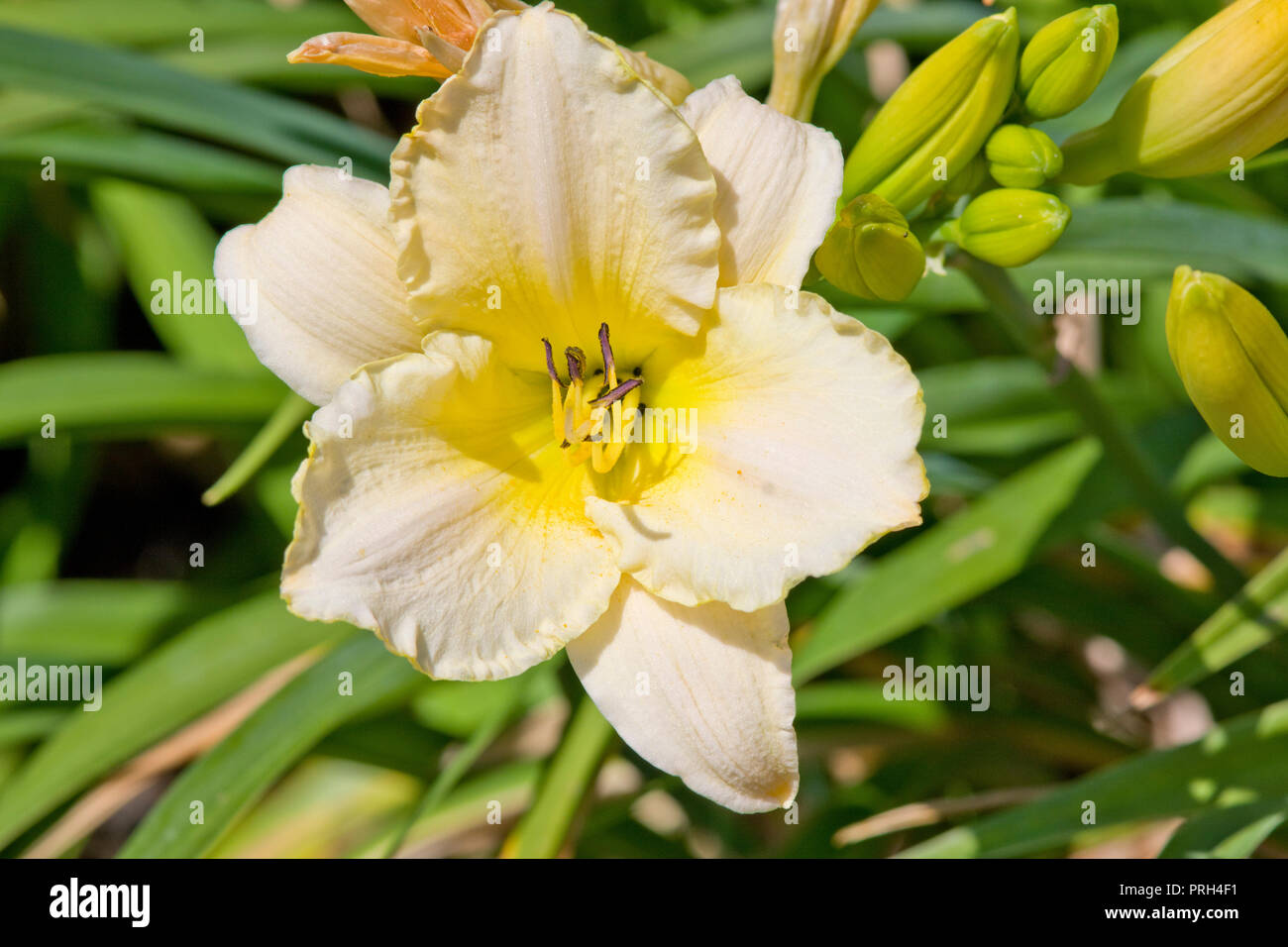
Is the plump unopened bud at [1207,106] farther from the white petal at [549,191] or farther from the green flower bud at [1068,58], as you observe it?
the white petal at [549,191]

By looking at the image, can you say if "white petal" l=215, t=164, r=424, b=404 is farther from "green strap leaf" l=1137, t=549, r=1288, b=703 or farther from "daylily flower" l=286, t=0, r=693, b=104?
"green strap leaf" l=1137, t=549, r=1288, b=703

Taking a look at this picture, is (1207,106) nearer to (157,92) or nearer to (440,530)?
(440,530)

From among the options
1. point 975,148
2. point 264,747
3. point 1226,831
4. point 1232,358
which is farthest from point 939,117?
point 264,747

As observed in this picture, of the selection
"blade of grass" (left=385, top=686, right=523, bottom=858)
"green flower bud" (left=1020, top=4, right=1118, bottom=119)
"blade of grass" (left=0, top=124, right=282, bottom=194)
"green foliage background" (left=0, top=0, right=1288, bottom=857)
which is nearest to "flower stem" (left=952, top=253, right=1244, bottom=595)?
"green foliage background" (left=0, top=0, right=1288, bottom=857)

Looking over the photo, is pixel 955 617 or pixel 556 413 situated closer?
pixel 556 413
